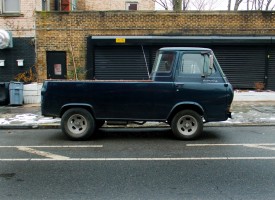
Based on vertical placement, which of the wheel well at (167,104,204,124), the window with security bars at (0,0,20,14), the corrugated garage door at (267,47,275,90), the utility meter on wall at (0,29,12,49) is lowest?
the wheel well at (167,104,204,124)

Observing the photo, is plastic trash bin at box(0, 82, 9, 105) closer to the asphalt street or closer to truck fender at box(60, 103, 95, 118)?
the asphalt street

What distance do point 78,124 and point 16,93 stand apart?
6.72 metres

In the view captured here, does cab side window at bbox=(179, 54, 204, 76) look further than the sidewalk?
No

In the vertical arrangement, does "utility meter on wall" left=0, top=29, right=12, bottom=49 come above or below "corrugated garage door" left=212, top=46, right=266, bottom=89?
above

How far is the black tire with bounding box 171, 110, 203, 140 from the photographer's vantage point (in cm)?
819

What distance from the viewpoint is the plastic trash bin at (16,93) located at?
548 inches

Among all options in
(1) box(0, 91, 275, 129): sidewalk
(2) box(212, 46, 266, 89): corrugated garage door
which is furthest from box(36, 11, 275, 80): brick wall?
(1) box(0, 91, 275, 129): sidewalk

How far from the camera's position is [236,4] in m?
32.3

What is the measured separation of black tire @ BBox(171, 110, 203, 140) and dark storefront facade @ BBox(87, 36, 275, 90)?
7323 mm

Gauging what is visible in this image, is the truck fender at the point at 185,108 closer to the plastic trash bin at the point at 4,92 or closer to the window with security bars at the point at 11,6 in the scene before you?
the plastic trash bin at the point at 4,92

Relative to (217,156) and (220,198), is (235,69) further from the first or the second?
(220,198)

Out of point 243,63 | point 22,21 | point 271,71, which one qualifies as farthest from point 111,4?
point 271,71

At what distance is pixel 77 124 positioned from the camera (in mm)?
8367

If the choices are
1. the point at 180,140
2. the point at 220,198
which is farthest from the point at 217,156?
the point at 220,198
